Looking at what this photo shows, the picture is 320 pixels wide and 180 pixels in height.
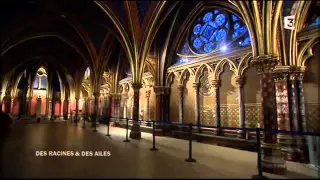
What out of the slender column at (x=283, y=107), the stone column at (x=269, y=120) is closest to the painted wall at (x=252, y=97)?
the slender column at (x=283, y=107)

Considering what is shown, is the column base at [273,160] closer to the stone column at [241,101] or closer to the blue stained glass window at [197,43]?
the stone column at [241,101]

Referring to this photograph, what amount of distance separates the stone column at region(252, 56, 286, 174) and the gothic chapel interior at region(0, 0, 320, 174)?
2 cm

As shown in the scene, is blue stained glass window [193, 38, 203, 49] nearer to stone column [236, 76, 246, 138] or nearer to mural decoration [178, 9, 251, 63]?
mural decoration [178, 9, 251, 63]

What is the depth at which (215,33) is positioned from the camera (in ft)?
30.0

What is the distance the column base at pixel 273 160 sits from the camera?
13.3 feet

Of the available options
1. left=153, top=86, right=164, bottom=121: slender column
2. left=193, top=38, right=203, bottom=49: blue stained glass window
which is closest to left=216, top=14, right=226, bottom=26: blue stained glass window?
left=193, top=38, right=203, bottom=49: blue stained glass window

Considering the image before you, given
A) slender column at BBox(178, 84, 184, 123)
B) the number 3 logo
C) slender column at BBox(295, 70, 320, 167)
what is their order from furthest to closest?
slender column at BBox(178, 84, 184, 123) < the number 3 logo < slender column at BBox(295, 70, 320, 167)

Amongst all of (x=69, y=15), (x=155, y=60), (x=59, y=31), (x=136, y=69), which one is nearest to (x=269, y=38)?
(x=136, y=69)

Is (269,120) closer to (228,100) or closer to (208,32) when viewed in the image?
(228,100)

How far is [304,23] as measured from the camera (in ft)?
20.4

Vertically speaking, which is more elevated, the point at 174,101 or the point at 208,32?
the point at 208,32

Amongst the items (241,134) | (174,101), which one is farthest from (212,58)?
(241,134)

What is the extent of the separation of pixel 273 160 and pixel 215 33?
6699 mm

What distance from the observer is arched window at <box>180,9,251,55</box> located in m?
8.00
